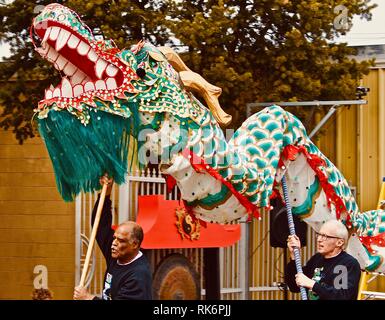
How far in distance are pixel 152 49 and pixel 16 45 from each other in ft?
13.0

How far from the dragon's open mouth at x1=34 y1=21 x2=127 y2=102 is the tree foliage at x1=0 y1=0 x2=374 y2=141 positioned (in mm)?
3233

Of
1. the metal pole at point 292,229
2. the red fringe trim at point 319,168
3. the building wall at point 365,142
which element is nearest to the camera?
the metal pole at point 292,229

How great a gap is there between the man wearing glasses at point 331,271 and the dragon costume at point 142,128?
44 centimetres

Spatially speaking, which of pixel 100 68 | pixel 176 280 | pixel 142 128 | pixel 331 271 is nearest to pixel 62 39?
pixel 100 68

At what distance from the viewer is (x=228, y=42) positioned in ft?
29.3

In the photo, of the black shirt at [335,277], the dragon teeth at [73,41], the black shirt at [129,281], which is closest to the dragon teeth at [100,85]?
the dragon teeth at [73,41]

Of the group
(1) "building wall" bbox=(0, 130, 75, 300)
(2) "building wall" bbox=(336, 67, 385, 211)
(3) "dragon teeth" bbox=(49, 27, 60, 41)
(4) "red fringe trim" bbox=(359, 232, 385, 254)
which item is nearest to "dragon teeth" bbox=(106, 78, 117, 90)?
(3) "dragon teeth" bbox=(49, 27, 60, 41)

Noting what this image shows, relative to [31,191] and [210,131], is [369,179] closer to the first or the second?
[31,191]

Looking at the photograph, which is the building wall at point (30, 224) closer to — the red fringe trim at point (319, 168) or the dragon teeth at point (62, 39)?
the red fringe trim at point (319, 168)

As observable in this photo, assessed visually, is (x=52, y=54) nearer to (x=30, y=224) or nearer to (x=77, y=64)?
(x=77, y=64)

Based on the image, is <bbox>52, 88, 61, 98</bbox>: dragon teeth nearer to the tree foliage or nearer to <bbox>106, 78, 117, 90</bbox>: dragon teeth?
<bbox>106, 78, 117, 90</bbox>: dragon teeth

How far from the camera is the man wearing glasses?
5.33 metres

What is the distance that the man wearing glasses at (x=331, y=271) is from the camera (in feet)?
17.5

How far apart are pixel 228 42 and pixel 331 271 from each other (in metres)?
3.88
